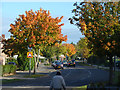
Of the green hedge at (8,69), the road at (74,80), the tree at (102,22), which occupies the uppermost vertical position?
the tree at (102,22)

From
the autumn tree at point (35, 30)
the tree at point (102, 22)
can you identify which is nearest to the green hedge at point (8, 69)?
the autumn tree at point (35, 30)

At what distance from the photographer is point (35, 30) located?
37219mm

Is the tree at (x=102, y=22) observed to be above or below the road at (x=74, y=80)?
above

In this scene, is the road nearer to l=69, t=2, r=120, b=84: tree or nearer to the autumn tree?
l=69, t=2, r=120, b=84: tree

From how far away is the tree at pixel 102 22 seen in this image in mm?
18234

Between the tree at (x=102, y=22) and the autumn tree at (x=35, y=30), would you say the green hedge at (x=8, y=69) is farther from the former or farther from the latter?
the tree at (x=102, y=22)

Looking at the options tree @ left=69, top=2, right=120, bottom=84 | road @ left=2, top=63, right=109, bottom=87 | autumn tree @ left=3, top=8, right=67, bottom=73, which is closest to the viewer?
tree @ left=69, top=2, right=120, bottom=84

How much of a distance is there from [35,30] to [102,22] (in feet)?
65.0

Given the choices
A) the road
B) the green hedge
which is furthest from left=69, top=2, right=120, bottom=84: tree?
the green hedge

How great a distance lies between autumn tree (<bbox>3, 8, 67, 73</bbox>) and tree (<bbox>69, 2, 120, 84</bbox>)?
59.7 ft

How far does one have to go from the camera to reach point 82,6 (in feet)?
61.6

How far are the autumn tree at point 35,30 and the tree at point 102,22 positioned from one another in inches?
716

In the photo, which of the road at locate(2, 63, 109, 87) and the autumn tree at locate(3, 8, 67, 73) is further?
the autumn tree at locate(3, 8, 67, 73)

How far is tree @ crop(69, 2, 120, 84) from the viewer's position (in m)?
18.2
